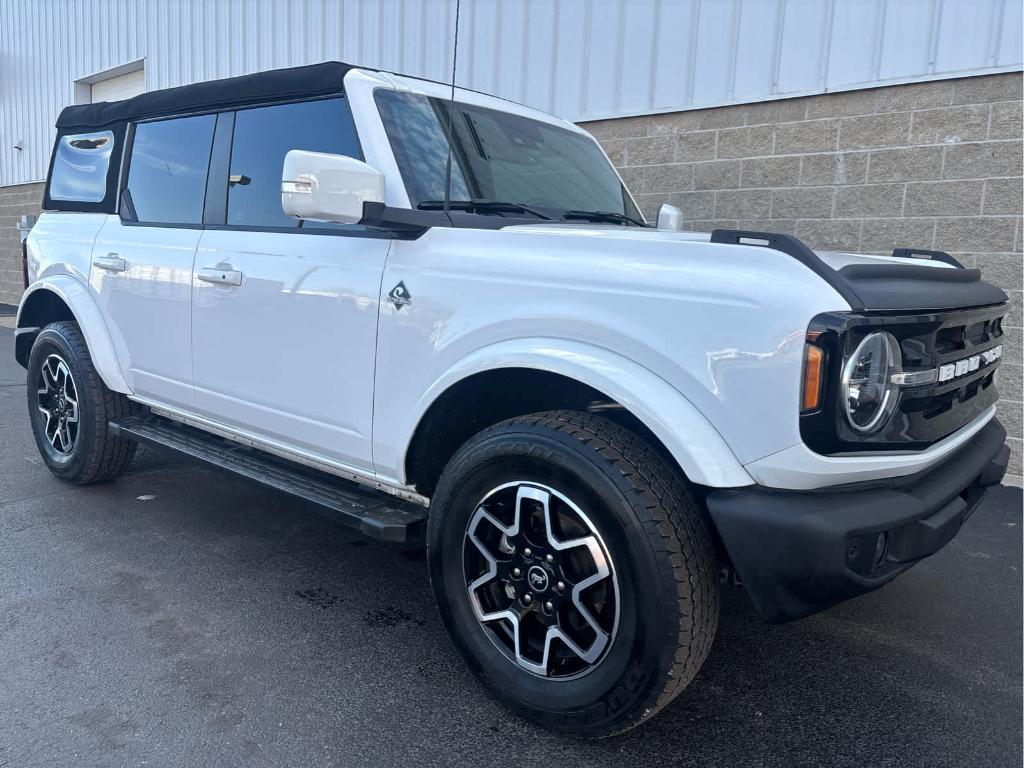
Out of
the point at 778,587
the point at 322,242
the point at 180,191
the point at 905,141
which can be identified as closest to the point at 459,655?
the point at 778,587

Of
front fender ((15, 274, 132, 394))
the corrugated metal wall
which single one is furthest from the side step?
the corrugated metal wall

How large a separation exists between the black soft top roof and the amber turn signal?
2.00 metres

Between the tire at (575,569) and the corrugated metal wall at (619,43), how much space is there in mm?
4223

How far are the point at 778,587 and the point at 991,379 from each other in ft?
4.95

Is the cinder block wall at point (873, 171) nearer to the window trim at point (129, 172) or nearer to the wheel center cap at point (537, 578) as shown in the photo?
the window trim at point (129, 172)

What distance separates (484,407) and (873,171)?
12.9 feet

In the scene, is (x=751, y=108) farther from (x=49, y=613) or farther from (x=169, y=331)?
(x=49, y=613)

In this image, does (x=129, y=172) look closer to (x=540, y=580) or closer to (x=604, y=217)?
(x=604, y=217)

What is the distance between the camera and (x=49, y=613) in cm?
294

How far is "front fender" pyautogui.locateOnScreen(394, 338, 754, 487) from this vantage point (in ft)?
6.50

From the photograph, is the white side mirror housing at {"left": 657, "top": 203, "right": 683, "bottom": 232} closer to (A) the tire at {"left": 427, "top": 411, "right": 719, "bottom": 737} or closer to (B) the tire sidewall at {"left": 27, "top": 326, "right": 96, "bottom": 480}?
(A) the tire at {"left": 427, "top": 411, "right": 719, "bottom": 737}

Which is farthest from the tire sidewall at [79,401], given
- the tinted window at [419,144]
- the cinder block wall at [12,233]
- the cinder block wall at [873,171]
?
the cinder block wall at [12,233]

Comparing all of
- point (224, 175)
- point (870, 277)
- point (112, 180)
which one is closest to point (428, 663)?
point (870, 277)

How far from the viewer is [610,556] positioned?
2.10 meters
